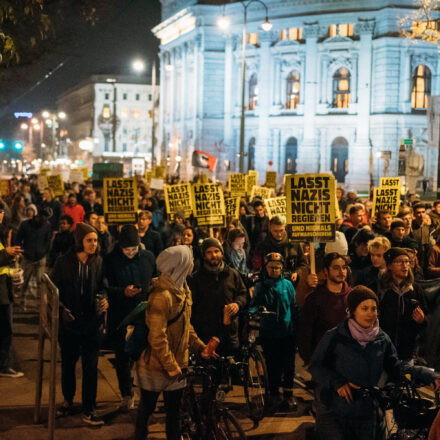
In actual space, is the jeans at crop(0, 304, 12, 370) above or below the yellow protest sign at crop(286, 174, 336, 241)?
below

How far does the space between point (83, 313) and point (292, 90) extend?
50.2m

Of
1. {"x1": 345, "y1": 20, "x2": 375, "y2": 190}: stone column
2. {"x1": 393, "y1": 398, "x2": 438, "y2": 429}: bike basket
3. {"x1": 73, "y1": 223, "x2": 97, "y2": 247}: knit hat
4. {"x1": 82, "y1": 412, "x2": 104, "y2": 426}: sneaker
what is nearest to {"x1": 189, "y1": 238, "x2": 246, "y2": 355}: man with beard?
{"x1": 73, "y1": 223, "x2": 97, "y2": 247}: knit hat

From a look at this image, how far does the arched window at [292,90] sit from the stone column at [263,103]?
1467 millimetres

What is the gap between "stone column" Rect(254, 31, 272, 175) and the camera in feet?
183

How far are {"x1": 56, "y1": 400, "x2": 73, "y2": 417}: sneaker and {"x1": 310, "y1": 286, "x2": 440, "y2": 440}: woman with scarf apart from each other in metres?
3.13

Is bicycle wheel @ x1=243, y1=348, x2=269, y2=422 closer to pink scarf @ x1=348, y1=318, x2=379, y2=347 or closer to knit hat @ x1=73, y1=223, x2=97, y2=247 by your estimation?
knit hat @ x1=73, y1=223, x2=97, y2=247

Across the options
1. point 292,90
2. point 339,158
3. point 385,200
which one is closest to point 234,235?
point 385,200

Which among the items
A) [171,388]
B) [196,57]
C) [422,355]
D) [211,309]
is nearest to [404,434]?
[171,388]

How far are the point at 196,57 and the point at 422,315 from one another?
183 feet

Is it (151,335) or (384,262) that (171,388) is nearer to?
(151,335)

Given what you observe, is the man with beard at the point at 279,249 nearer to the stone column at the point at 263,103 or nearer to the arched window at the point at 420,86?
the arched window at the point at 420,86

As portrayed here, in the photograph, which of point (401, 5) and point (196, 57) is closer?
point (401, 5)

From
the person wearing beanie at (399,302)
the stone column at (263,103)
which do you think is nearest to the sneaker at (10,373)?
the person wearing beanie at (399,302)

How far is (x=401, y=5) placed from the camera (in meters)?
51.5
